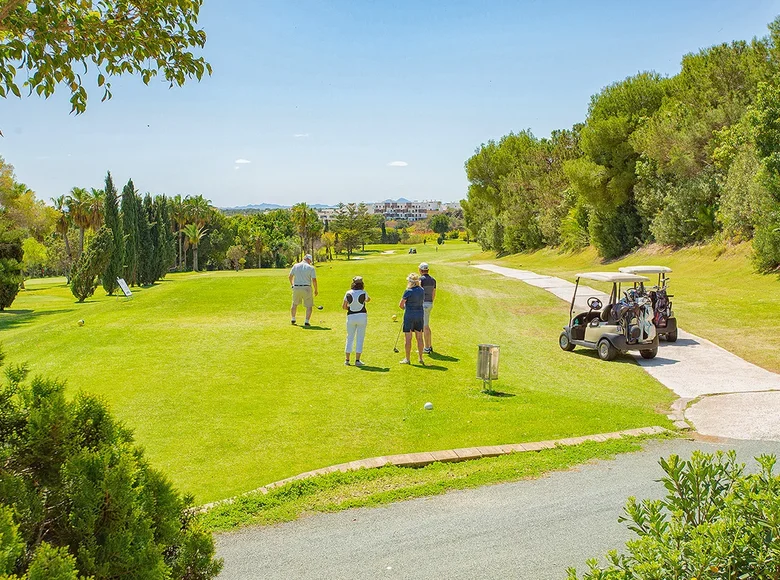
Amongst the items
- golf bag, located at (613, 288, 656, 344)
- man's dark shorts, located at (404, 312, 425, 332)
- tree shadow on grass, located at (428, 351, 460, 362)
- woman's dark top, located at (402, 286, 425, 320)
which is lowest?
tree shadow on grass, located at (428, 351, 460, 362)

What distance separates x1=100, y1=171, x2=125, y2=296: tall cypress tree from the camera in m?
32.1

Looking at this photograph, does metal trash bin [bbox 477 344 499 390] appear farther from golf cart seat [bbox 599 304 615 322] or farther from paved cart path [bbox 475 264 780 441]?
golf cart seat [bbox 599 304 615 322]

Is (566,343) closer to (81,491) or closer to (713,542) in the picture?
(713,542)

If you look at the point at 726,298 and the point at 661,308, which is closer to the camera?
the point at 661,308

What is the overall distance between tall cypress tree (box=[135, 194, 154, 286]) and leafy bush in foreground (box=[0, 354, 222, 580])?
4127cm

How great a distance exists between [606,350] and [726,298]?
1081cm

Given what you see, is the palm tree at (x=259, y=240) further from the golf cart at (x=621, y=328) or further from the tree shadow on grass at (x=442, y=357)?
the tree shadow on grass at (x=442, y=357)

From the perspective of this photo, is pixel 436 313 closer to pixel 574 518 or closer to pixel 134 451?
pixel 574 518

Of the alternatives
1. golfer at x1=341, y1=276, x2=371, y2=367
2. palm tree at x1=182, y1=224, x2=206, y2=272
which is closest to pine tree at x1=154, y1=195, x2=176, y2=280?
palm tree at x1=182, y1=224, x2=206, y2=272

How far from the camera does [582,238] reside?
5256cm

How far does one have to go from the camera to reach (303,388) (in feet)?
35.8

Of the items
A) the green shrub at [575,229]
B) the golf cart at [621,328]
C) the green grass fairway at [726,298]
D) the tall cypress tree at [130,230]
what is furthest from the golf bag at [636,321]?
the green shrub at [575,229]

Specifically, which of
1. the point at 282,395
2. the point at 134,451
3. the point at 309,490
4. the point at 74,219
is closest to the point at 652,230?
the point at 282,395

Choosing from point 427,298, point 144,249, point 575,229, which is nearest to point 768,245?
point 427,298
